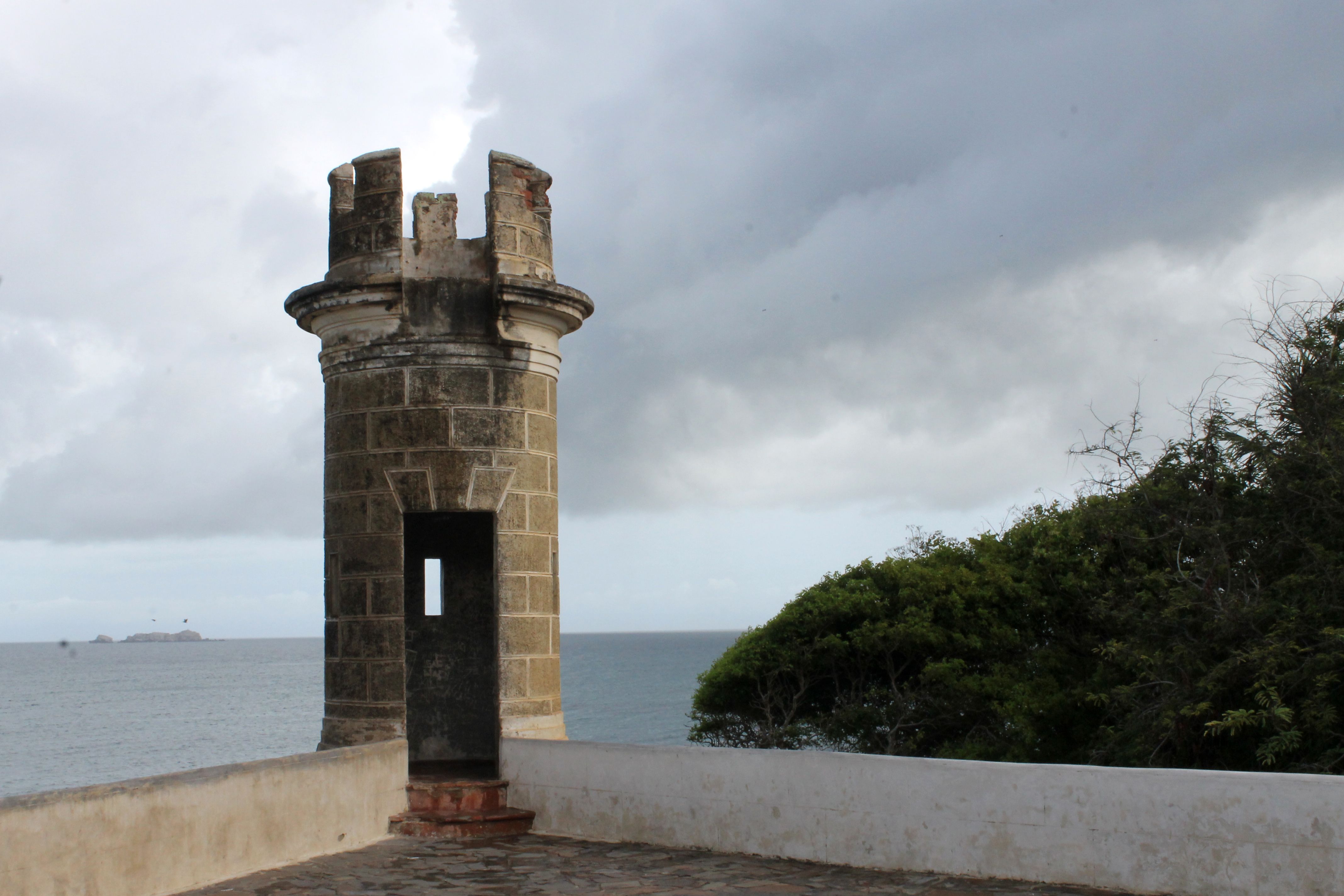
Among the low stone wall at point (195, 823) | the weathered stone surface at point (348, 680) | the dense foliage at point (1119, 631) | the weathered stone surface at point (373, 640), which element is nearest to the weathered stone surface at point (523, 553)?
the weathered stone surface at point (373, 640)

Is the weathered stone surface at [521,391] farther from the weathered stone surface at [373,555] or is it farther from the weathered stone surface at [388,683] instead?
the weathered stone surface at [388,683]

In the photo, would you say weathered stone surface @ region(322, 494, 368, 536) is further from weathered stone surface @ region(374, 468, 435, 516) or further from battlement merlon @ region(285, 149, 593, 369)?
battlement merlon @ region(285, 149, 593, 369)

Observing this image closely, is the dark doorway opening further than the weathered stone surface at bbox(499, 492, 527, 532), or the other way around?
the dark doorway opening

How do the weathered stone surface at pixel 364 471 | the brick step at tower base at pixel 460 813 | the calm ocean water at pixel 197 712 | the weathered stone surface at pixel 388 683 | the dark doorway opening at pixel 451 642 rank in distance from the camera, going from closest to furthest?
the brick step at tower base at pixel 460 813 < the weathered stone surface at pixel 388 683 < the weathered stone surface at pixel 364 471 < the dark doorway opening at pixel 451 642 < the calm ocean water at pixel 197 712

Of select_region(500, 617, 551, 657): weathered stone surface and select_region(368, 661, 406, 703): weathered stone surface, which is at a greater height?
select_region(500, 617, 551, 657): weathered stone surface

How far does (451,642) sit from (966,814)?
4576 mm

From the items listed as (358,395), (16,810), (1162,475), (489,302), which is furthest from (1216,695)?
(16,810)

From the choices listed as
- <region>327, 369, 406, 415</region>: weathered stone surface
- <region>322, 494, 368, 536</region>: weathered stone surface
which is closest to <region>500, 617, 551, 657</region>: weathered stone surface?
<region>322, 494, 368, 536</region>: weathered stone surface

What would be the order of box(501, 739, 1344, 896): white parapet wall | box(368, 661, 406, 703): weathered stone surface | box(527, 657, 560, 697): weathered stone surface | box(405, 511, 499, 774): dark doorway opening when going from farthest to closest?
1. box(405, 511, 499, 774): dark doorway opening
2. box(527, 657, 560, 697): weathered stone surface
3. box(368, 661, 406, 703): weathered stone surface
4. box(501, 739, 1344, 896): white parapet wall

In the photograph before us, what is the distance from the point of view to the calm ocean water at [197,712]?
40750mm

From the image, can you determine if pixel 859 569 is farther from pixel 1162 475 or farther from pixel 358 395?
pixel 358 395

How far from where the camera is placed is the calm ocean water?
134 feet

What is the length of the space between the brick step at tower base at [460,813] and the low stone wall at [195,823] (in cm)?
9

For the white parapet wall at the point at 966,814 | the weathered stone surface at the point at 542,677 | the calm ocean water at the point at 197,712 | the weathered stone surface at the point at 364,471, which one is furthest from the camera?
the calm ocean water at the point at 197,712
